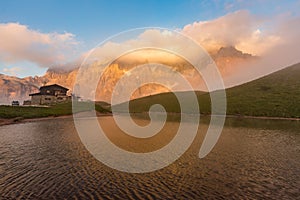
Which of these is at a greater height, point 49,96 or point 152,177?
point 49,96

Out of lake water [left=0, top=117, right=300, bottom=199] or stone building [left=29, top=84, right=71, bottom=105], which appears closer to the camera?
lake water [left=0, top=117, right=300, bottom=199]

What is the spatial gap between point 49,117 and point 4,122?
95.2ft

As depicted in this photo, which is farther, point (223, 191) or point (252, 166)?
point (252, 166)

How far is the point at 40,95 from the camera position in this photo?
173 metres

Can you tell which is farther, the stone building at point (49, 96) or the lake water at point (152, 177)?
the stone building at point (49, 96)

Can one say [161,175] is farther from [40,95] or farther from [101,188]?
[40,95]

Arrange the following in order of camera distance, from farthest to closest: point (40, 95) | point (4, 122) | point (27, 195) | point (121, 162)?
point (40, 95) → point (4, 122) → point (121, 162) → point (27, 195)

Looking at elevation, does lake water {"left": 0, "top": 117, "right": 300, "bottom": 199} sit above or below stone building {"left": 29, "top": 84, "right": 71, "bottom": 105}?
below

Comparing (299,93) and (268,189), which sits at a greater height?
→ (299,93)

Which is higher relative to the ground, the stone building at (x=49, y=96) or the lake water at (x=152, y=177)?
the stone building at (x=49, y=96)

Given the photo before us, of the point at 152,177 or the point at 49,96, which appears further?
the point at 49,96

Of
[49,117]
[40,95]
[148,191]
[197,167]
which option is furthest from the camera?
[40,95]

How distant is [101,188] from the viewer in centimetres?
2014

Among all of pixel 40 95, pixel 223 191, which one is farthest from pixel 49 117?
pixel 223 191
